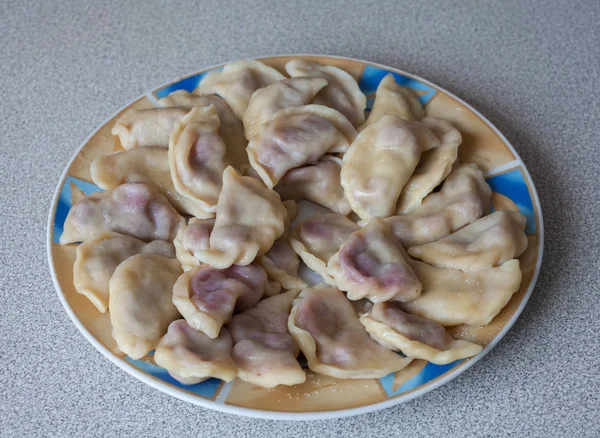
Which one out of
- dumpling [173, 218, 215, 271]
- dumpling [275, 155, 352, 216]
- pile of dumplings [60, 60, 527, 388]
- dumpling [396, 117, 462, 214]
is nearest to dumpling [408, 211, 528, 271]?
pile of dumplings [60, 60, 527, 388]

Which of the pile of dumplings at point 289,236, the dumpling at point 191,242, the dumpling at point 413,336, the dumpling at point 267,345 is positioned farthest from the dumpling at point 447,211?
the dumpling at point 191,242

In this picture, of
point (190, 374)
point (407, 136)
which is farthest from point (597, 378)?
point (190, 374)

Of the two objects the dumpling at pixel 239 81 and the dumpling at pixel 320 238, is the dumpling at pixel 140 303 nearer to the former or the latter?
A: the dumpling at pixel 320 238

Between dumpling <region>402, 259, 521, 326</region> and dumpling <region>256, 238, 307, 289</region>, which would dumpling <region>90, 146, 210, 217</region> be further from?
dumpling <region>402, 259, 521, 326</region>

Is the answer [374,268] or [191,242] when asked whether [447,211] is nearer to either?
[374,268]

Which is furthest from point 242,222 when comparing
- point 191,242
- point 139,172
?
point 139,172
